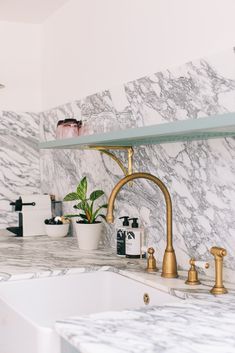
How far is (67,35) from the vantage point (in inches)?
123

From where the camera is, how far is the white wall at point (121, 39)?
1869mm

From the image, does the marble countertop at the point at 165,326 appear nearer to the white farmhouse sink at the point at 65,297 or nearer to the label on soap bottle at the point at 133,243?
the white farmhouse sink at the point at 65,297

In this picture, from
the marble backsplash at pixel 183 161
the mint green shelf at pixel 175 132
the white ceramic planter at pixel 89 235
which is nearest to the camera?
the mint green shelf at pixel 175 132

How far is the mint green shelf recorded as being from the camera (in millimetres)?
1314

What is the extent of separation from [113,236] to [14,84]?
1.46 metres

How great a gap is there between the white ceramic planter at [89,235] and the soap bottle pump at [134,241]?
13.1 inches

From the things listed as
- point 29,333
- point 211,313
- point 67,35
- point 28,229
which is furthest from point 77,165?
point 211,313

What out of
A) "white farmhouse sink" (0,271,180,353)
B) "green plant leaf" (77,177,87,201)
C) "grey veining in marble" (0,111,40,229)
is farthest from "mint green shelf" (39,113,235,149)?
"grey veining in marble" (0,111,40,229)

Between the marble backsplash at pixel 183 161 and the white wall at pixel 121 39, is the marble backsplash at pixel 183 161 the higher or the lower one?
the lower one

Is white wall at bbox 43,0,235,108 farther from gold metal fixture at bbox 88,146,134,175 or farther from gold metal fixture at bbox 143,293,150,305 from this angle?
Result: gold metal fixture at bbox 143,293,150,305

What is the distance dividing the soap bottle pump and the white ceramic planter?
332mm

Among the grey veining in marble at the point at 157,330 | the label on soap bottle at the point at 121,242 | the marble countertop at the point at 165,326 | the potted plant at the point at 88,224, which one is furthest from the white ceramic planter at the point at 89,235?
the grey veining in marble at the point at 157,330

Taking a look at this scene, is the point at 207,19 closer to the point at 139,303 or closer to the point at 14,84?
the point at 139,303

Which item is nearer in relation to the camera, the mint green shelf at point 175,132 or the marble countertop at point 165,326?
the marble countertop at point 165,326
